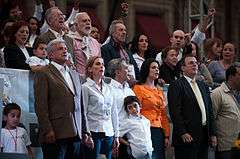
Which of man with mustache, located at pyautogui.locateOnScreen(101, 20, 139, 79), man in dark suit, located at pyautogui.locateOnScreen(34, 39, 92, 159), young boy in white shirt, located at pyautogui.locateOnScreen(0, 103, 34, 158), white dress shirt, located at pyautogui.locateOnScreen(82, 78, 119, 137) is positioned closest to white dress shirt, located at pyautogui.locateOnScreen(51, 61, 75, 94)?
man in dark suit, located at pyautogui.locateOnScreen(34, 39, 92, 159)

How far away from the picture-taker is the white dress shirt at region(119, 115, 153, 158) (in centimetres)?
936

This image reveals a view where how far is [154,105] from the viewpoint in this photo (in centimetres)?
984

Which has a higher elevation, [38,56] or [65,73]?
[38,56]

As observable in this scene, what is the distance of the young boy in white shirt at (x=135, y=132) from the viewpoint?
30.7ft

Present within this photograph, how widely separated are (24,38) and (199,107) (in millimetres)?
2527

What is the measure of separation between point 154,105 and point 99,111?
120 cm

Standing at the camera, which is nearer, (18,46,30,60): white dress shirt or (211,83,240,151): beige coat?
(18,46,30,60): white dress shirt

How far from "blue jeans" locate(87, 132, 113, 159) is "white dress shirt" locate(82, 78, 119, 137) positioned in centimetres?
6

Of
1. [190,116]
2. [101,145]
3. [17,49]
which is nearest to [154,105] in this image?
[190,116]

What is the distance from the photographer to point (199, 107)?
10047mm

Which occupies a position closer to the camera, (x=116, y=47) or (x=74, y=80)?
(x=74, y=80)

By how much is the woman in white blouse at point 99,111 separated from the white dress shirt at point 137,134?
0.27 meters

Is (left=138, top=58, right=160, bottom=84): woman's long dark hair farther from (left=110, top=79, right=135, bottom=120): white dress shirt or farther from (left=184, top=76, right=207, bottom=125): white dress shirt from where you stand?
(left=184, top=76, right=207, bottom=125): white dress shirt

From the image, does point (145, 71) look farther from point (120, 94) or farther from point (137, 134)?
point (137, 134)
